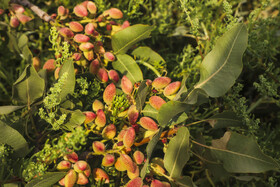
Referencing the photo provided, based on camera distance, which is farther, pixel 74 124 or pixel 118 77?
pixel 118 77

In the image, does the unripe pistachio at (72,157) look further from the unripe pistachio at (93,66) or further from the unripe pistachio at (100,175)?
the unripe pistachio at (93,66)

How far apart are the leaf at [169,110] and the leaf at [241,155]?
13 centimetres

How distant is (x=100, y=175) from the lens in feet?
2.05

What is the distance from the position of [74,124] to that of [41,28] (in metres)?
0.44

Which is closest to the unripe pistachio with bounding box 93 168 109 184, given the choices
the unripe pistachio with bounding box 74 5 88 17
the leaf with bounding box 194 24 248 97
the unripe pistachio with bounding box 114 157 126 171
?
the unripe pistachio with bounding box 114 157 126 171

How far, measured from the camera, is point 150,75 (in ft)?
2.72

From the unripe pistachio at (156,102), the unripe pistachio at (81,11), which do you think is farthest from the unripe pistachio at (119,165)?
the unripe pistachio at (81,11)

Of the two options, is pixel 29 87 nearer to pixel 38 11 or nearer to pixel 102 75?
pixel 102 75

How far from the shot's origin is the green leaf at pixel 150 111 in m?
0.64

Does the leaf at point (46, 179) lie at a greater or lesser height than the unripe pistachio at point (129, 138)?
lesser

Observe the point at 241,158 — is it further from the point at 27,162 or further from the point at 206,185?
the point at 27,162

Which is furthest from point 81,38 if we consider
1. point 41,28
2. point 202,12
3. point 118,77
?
point 202,12

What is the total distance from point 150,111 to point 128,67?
0.15m

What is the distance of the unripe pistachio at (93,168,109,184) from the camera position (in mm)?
624
